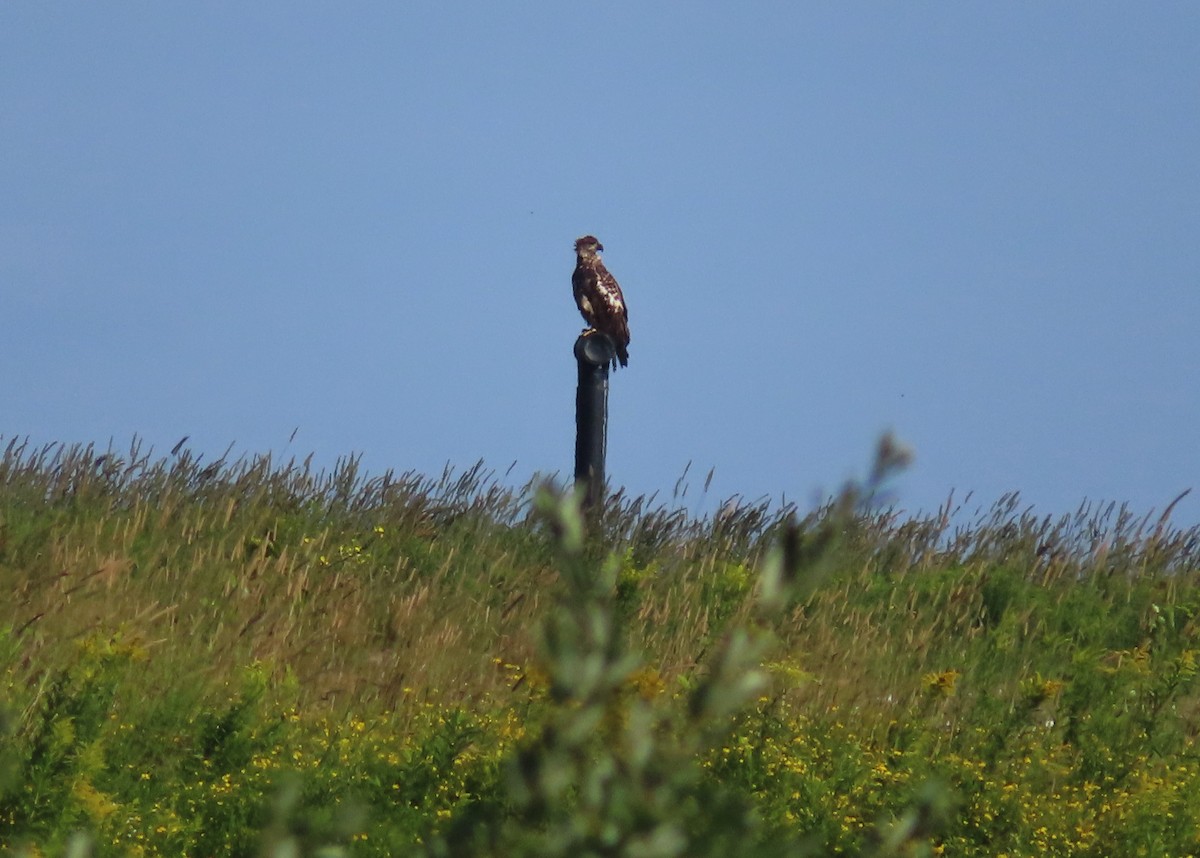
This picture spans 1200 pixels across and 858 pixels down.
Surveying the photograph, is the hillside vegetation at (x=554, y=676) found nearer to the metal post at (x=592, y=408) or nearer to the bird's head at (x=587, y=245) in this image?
the metal post at (x=592, y=408)

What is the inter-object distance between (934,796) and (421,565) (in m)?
8.28

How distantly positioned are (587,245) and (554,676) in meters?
12.0

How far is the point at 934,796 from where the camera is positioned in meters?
1.92

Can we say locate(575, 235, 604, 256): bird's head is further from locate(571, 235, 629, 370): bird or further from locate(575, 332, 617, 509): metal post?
locate(575, 332, 617, 509): metal post

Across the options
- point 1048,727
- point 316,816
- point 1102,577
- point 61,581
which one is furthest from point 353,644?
point 1102,577

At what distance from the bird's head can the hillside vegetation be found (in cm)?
302

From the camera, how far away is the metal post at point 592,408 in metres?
11.7

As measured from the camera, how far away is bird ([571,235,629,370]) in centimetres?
1285

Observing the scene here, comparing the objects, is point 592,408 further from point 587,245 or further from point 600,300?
point 587,245

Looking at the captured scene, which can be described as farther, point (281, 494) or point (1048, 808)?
point (281, 494)

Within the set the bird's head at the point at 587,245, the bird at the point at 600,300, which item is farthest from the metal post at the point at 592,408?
the bird's head at the point at 587,245

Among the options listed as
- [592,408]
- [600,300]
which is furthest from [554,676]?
[600,300]

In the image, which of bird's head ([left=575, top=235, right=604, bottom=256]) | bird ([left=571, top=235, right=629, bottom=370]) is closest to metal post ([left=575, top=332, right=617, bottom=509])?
bird ([left=571, top=235, right=629, bottom=370])

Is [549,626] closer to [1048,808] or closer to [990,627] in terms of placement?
[1048,808]
